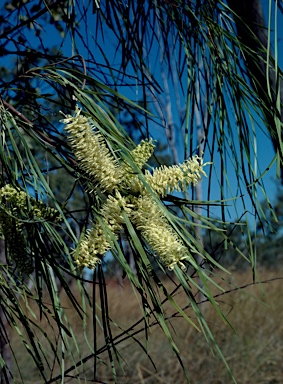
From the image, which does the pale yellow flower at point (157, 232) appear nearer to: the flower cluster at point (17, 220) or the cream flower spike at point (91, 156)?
the cream flower spike at point (91, 156)

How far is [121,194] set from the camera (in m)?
0.54

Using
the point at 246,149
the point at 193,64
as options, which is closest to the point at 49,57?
the point at 193,64

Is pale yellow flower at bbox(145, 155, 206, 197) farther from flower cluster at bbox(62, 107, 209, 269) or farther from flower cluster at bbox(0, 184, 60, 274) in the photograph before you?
flower cluster at bbox(0, 184, 60, 274)

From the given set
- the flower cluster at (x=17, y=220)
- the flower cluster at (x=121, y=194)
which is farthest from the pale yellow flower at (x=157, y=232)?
the flower cluster at (x=17, y=220)

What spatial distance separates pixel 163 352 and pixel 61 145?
2.60 metres

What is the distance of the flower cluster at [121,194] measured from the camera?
510mm

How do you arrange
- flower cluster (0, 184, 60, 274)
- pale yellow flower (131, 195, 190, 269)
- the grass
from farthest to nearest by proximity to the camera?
the grass
flower cluster (0, 184, 60, 274)
pale yellow flower (131, 195, 190, 269)

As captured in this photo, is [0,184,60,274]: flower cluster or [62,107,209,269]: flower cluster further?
[0,184,60,274]: flower cluster

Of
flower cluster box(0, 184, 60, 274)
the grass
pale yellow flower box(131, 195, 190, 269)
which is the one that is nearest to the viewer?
pale yellow flower box(131, 195, 190, 269)

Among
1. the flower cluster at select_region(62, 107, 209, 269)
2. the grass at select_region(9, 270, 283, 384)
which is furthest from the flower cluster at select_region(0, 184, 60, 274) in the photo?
the grass at select_region(9, 270, 283, 384)

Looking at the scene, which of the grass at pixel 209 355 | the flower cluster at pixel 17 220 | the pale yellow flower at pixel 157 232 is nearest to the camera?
the pale yellow flower at pixel 157 232

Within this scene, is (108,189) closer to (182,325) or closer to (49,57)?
(49,57)

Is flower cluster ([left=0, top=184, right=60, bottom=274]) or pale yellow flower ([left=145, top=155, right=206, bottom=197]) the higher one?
flower cluster ([left=0, top=184, right=60, bottom=274])

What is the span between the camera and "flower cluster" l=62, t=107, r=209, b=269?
1.67ft
